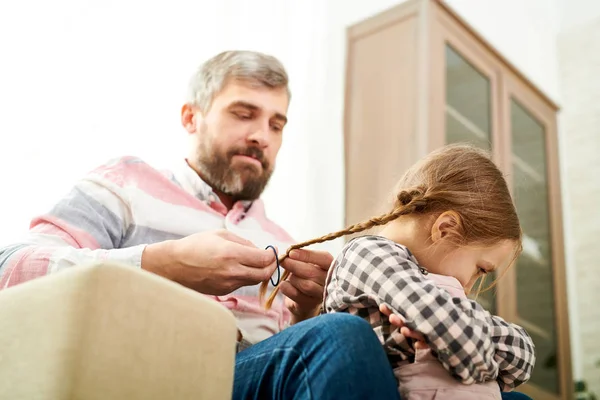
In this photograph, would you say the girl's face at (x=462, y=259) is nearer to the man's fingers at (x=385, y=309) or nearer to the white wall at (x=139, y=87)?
the man's fingers at (x=385, y=309)

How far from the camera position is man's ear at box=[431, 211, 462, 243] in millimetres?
1104

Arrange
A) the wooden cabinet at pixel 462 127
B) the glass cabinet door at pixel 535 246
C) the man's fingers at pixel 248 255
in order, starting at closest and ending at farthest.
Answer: the man's fingers at pixel 248 255 < the wooden cabinet at pixel 462 127 < the glass cabinet door at pixel 535 246

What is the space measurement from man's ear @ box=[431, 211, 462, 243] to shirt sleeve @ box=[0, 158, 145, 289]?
1.53 feet

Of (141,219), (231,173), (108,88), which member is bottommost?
(141,219)

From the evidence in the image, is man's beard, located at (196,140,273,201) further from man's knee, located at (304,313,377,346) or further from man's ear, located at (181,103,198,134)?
man's knee, located at (304,313,377,346)

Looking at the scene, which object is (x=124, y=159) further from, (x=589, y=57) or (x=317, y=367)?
(x=589, y=57)

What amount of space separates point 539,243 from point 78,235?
2.29 m

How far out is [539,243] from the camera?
120 inches

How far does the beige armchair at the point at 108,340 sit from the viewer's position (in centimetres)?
68

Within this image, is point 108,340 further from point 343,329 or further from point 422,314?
point 422,314

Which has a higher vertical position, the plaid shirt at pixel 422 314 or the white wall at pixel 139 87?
the white wall at pixel 139 87

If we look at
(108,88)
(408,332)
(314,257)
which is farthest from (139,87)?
(408,332)

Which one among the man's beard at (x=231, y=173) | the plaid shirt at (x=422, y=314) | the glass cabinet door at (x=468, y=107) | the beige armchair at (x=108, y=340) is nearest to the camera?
the beige armchair at (x=108, y=340)

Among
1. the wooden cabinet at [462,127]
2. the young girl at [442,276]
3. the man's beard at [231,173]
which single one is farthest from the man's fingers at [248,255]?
the wooden cabinet at [462,127]
